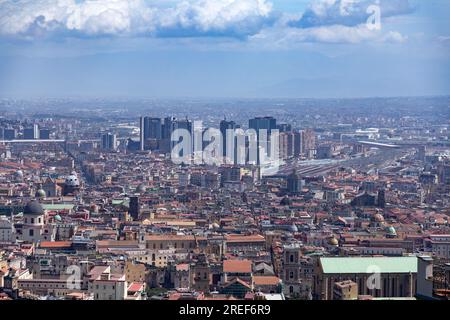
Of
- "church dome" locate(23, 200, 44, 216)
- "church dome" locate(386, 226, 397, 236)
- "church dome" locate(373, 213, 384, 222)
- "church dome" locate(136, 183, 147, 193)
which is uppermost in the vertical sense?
"church dome" locate(23, 200, 44, 216)

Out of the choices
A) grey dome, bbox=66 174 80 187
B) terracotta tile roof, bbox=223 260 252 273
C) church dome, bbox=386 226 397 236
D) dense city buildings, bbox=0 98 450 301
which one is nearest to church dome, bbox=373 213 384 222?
dense city buildings, bbox=0 98 450 301

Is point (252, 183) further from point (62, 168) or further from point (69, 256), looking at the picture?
point (69, 256)

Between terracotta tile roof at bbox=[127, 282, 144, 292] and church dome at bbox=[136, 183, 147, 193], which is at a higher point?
terracotta tile roof at bbox=[127, 282, 144, 292]

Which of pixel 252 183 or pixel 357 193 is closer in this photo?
pixel 357 193

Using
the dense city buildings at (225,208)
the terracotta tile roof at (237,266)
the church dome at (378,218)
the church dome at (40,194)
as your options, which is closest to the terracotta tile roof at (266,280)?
the dense city buildings at (225,208)

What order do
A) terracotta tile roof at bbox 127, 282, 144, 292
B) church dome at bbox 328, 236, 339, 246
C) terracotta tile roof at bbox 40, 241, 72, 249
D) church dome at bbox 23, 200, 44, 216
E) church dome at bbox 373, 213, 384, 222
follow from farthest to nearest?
church dome at bbox 373, 213, 384, 222 < church dome at bbox 23, 200, 44, 216 < church dome at bbox 328, 236, 339, 246 < terracotta tile roof at bbox 40, 241, 72, 249 < terracotta tile roof at bbox 127, 282, 144, 292

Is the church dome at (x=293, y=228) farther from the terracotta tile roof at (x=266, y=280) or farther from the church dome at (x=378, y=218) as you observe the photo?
the terracotta tile roof at (x=266, y=280)

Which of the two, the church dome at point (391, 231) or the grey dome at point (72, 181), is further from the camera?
the grey dome at point (72, 181)

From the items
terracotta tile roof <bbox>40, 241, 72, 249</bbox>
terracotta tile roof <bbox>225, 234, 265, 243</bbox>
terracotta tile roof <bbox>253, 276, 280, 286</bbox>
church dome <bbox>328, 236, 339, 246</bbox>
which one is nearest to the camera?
terracotta tile roof <bbox>253, 276, 280, 286</bbox>

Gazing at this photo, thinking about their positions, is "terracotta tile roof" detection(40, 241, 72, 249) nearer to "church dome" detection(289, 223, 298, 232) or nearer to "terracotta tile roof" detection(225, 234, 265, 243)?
"terracotta tile roof" detection(225, 234, 265, 243)

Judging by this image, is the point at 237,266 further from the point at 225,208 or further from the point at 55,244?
the point at 225,208
